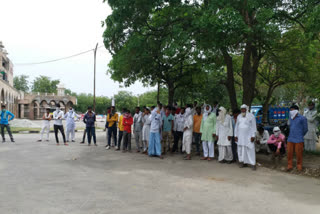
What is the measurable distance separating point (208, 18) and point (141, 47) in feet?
10.3

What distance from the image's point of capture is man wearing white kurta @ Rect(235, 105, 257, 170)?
8391 millimetres

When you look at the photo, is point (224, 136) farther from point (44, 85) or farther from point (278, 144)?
point (44, 85)

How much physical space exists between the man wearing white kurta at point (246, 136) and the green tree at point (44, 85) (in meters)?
88.2

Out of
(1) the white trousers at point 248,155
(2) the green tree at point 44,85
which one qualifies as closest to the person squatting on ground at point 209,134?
(1) the white trousers at point 248,155

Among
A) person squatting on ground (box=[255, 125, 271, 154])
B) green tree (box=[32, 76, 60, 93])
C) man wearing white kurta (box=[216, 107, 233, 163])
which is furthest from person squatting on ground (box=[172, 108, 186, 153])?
green tree (box=[32, 76, 60, 93])

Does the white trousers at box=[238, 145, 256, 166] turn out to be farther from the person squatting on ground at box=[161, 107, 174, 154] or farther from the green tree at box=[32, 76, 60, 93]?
the green tree at box=[32, 76, 60, 93]

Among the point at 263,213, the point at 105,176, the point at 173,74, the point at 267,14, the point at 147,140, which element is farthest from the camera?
the point at 173,74

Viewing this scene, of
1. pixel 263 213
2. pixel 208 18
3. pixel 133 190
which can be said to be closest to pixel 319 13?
pixel 208 18

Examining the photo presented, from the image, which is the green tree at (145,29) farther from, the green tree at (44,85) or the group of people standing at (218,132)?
the green tree at (44,85)

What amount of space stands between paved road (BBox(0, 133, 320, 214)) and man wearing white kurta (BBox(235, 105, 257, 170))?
391mm

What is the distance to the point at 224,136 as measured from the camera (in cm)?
941

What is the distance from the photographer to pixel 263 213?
4.48 metres

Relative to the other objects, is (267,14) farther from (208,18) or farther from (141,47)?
(141,47)

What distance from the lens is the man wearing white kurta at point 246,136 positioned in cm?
839
